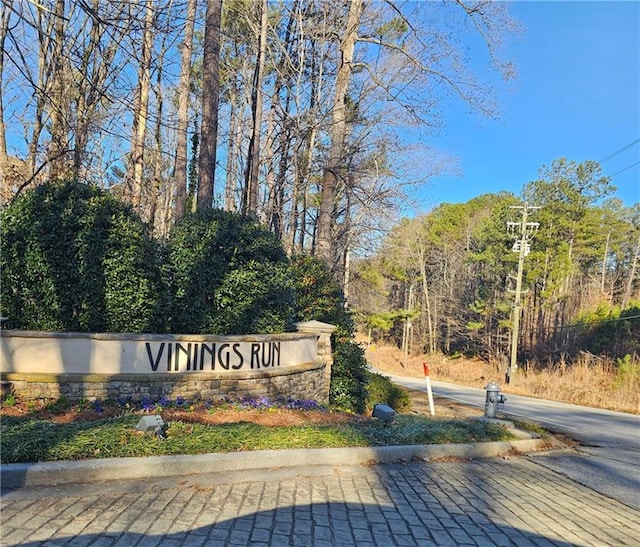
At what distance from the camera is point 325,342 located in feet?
34.0

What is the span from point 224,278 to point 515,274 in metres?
39.8

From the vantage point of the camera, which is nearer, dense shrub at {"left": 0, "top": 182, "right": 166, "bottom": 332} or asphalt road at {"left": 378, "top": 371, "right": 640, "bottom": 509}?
asphalt road at {"left": 378, "top": 371, "right": 640, "bottom": 509}

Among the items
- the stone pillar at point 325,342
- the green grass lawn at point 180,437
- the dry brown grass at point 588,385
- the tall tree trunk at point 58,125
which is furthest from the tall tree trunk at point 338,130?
the dry brown grass at point 588,385

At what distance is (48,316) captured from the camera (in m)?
7.12

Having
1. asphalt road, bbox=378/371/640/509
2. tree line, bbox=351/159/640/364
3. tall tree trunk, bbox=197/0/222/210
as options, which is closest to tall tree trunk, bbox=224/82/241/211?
tree line, bbox=351/159/640/364

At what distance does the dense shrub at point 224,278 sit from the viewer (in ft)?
26.9

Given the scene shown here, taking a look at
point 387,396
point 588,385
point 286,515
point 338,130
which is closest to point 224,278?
point 286,515

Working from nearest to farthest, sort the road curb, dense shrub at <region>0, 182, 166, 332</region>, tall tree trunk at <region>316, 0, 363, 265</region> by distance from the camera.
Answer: the road curb
dense shrub at <region>0, 182, 166, 332</region>
tall tree trunk at <region>316, 0, 363, 265</region>

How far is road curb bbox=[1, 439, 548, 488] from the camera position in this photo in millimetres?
3951

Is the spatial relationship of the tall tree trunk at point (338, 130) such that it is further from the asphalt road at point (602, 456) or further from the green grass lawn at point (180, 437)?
the green grass lawn at point (180, 437)

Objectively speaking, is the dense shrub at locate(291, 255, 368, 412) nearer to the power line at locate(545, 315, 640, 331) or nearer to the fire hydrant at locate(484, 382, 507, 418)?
the fire hydrant at locate(484, 382, 507, 418)

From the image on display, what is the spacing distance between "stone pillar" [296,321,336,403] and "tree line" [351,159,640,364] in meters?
15.1

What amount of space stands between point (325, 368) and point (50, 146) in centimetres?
909

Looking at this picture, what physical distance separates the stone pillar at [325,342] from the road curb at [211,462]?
4.53 m
